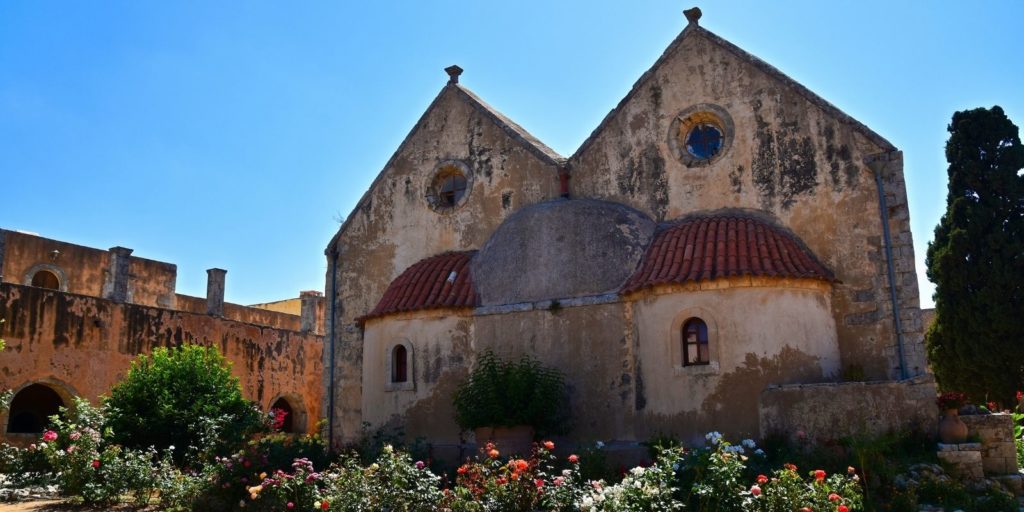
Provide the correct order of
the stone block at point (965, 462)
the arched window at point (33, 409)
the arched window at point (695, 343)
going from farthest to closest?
the arched window at point (33, 409) < the arched window at point (695, 343) < the stone block at point (965, 462)

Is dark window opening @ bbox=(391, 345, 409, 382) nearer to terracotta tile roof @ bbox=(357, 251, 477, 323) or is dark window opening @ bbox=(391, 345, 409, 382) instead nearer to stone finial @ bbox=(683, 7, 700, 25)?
terracotta tile roof @ bbox=(357, 251, 477, 323)

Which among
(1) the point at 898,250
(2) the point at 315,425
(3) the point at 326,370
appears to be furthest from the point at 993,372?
(2) the point at 315,425

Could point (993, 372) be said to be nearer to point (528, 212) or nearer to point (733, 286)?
point (733, 286)

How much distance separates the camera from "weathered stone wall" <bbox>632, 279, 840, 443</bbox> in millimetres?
14133

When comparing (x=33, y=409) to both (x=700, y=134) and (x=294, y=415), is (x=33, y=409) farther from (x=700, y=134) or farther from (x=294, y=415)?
(x=700, y=134)

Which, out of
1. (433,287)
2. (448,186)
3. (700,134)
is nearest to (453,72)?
(448,186)

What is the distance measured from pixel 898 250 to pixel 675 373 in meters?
4.43

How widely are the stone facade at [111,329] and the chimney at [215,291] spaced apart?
39mm

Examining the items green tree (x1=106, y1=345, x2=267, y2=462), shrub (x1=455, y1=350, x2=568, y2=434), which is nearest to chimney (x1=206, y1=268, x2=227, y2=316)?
green tree (x1=106, y1=345, x2=267, y2=462)

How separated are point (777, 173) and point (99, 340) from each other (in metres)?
18.6

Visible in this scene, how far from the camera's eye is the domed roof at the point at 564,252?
16.2 metres

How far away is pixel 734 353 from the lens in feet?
47.0

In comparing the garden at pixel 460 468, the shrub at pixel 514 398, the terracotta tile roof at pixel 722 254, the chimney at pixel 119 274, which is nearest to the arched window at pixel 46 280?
the chimney at pixel 119 274

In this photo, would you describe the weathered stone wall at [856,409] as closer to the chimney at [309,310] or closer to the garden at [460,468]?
the garden at [460,468]
